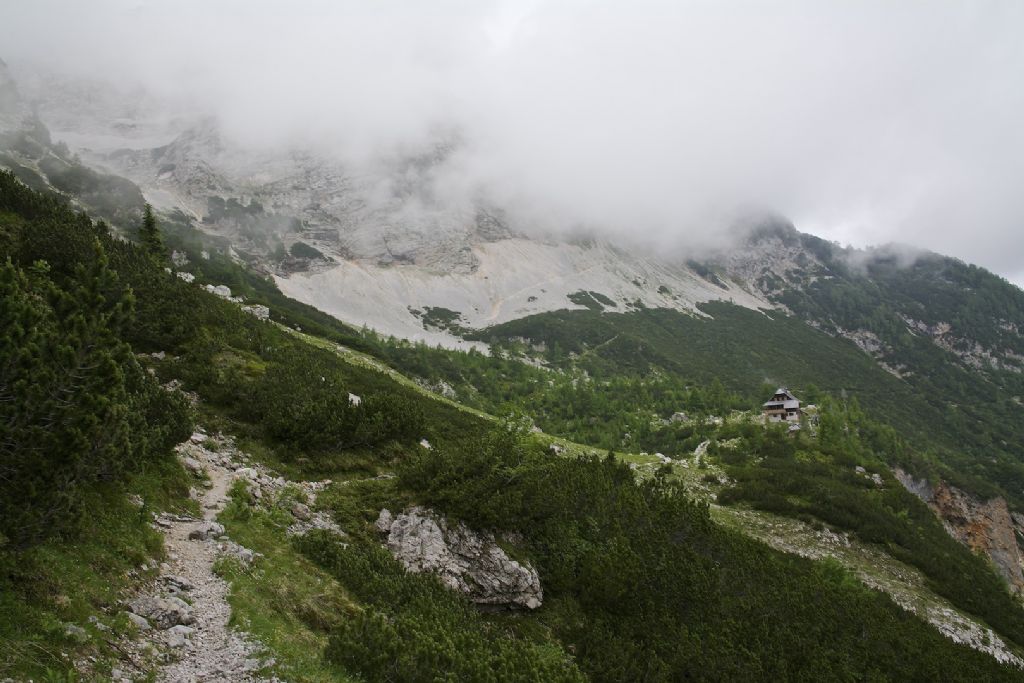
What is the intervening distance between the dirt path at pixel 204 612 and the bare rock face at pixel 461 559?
4.32 metres

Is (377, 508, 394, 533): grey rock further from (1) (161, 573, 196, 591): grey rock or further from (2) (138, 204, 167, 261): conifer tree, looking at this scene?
(2) (138, 204, 167, 261): conifer tree

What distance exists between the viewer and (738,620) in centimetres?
1781

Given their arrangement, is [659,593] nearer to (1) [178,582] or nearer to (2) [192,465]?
(1) [178,582]

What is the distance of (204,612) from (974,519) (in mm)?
78959

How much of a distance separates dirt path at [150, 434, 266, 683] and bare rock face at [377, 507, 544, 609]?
14.2 ft

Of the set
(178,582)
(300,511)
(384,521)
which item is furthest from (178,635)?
(384,521)

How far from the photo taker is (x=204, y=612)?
32.7 ft

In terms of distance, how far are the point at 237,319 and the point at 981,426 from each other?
16408 centimetres

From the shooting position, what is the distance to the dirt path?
8.63 m

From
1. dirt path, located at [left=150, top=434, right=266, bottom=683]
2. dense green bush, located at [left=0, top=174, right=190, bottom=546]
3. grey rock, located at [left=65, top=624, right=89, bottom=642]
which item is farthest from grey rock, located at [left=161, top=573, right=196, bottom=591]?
grey rock, located at [left=65, top=624, right=89, bottom=642]

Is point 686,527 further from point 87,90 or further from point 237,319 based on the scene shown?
point 87,90

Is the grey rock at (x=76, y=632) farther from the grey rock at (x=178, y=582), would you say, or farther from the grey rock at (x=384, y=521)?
the grey rock at (x=384, y=521)

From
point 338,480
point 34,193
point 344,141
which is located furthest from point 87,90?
point 338,480

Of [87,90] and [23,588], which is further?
[87,90]
